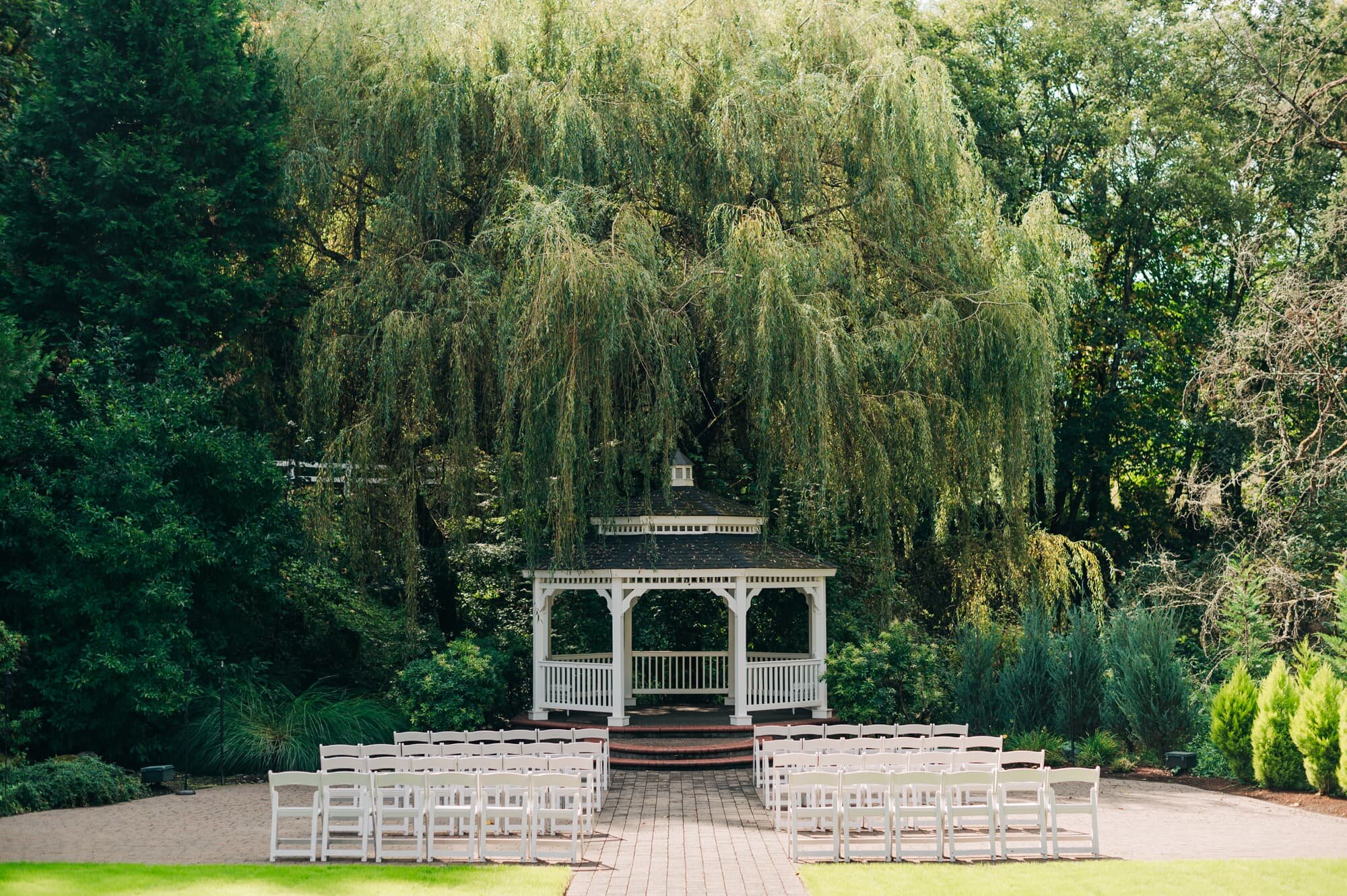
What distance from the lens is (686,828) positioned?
43.0 ft

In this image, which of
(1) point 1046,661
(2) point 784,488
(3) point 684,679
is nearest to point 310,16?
(2) point 784,488

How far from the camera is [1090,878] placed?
10195 millimetres

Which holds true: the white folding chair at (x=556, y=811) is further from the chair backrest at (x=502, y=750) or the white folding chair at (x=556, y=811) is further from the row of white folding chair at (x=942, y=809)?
the row of white folding chair at (x=942, y=809)

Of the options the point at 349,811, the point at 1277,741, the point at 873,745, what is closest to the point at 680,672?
the point at 873,745

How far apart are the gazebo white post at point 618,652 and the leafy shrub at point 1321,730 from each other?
9090mm

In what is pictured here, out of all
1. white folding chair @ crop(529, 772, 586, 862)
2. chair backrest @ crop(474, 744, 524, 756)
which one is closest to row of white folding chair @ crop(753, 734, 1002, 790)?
chair backrest @ crop(474, 744, 524, 756)

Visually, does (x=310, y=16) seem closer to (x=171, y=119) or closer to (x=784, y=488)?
(x=171, y=119)

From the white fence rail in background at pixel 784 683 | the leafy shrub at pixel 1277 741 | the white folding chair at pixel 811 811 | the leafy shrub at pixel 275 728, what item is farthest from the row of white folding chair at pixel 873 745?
the leafy shrub at pixel 275 728

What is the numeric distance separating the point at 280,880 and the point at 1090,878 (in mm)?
6558

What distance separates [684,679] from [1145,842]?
38.5ft

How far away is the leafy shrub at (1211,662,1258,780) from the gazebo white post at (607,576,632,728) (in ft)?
27.1

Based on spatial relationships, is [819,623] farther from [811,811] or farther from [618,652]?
[811,811]

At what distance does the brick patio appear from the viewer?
10812mm

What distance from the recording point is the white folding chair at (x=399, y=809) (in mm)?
11266
